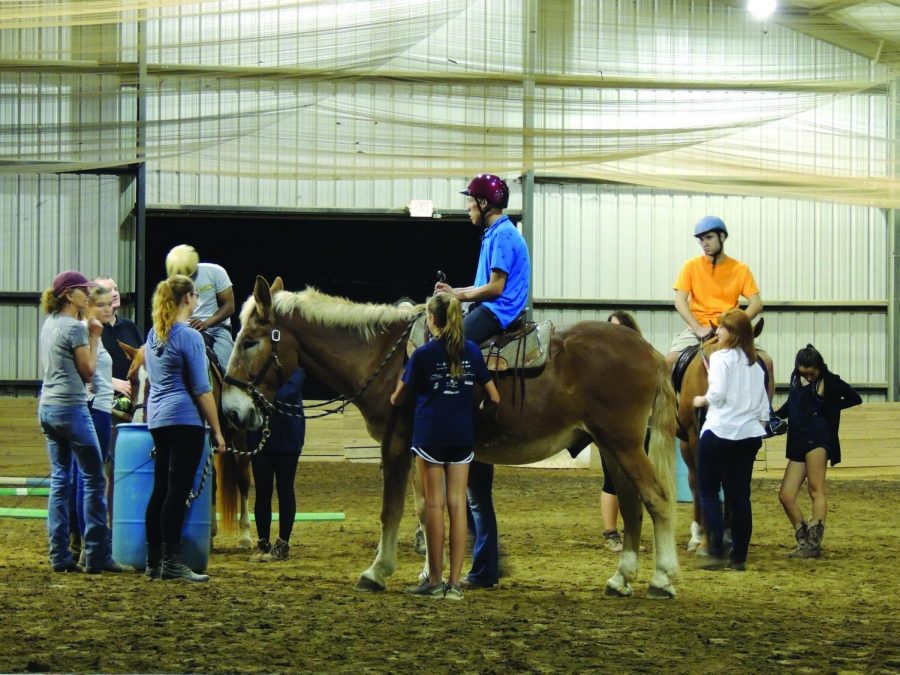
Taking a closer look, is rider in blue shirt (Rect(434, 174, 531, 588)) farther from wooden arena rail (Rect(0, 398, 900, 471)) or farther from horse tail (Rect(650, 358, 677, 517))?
wooden arena rail (Rect(0, 398, 900, 471))

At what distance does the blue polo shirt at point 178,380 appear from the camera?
7.35 metres

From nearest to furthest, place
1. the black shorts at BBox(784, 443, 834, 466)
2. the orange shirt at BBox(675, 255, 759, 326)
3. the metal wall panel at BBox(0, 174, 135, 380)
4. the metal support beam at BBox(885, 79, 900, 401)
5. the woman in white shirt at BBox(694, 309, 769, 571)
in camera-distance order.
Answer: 1. the woman in white shirt at BBox(694, 309, 769, 571)
2. the black shorts at BBox(784, 443, 834, 466)
3. the orange shirt at BBox(675, 255, 759, 326)
4. the metal wall panel at BBox(0, 174, 135, 380)
5. the metal support beam at BBox(885, 79, 900, 401)

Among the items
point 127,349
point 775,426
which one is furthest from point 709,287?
point 127,349

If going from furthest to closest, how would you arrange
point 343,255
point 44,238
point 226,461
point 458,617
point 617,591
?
point 343,255
point 44,238
point 226,461
point 617,591
point 458,617

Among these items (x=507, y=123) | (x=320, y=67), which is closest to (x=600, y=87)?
(x=507, y=123)

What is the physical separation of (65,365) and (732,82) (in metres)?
6.91

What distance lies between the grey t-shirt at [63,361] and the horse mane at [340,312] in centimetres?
99

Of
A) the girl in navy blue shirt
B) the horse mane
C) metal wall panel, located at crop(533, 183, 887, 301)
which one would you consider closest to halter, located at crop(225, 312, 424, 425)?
the horse mane

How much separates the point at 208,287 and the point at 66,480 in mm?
2049

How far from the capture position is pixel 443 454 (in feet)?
22.6

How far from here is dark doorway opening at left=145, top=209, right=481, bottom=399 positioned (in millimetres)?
22484

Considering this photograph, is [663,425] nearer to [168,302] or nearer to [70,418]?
[168,302]

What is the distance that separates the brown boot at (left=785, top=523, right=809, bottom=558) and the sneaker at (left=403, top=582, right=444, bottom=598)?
3390 mm

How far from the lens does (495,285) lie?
755 cm
